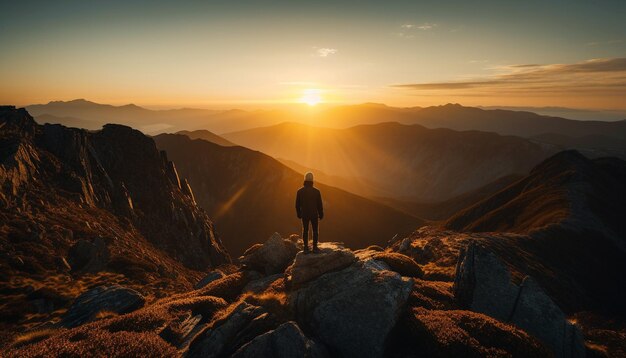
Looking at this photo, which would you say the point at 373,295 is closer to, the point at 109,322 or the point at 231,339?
the point at 231,339

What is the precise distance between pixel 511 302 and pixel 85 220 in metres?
52.6

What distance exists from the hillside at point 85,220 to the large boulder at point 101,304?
10887 mm

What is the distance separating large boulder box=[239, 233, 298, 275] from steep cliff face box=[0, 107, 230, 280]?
25.2 m

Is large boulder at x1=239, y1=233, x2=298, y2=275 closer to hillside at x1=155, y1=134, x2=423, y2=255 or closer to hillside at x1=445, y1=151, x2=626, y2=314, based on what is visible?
hillside at x1=445, y1=151, x2=626, y2=314

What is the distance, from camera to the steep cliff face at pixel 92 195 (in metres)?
38.8

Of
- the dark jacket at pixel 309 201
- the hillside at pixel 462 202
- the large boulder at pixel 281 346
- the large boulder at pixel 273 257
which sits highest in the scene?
the dark jacket at pixel 309 201

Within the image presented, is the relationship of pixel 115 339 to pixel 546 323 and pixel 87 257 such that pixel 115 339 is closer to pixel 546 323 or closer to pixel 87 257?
pixel 546 323

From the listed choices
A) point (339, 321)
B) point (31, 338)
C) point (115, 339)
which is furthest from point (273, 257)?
point (31, 338)

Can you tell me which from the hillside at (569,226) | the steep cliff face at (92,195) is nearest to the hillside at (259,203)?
the hillside at (569,226)

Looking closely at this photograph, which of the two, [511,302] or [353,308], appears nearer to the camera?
[353,308]

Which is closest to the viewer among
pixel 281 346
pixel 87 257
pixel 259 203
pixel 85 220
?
pixel 281 346

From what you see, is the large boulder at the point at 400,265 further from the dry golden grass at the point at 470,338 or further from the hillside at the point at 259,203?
the hillside at the point at 259,203

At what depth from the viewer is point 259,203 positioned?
484 ft

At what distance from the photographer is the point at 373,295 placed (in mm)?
13867
